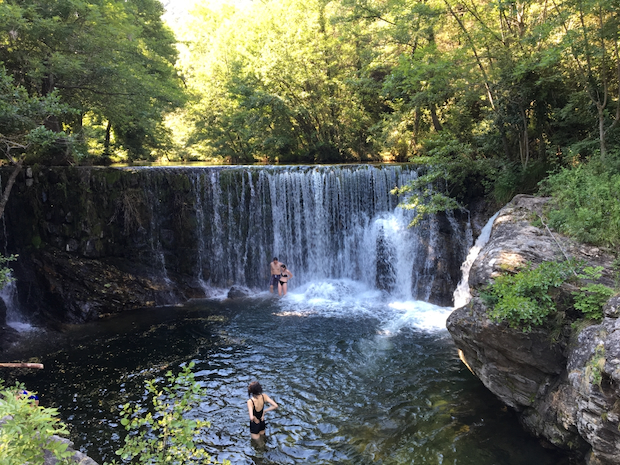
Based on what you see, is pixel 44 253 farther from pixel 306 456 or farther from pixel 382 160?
pixel 382 160

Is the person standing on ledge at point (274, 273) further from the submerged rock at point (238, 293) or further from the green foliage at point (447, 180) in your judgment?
the green foliage at point (447, 180)

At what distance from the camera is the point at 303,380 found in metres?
6.71

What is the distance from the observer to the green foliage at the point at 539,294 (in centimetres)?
443

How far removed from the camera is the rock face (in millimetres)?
3676

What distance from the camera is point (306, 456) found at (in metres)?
4.98

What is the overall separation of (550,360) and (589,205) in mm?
2935

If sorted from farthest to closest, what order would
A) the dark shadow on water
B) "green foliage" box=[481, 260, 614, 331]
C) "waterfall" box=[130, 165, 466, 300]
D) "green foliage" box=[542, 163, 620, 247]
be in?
"waterfall" box=[130, 165, 466, 300], "green foliage" box=[542, 163, 620, 247], the dark shadow on water, "green foliage" box=[481, 260, 614, 331]

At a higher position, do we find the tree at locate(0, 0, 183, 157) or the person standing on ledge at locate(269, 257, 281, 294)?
the tree at locate(0, 0, 183, 157)

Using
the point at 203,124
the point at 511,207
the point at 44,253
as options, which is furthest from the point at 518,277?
the point at 203,124

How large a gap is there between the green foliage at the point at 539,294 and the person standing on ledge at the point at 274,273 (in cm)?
687

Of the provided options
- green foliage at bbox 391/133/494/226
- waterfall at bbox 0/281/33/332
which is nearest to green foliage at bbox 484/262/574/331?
green foliage at bbox 391/133/494/226

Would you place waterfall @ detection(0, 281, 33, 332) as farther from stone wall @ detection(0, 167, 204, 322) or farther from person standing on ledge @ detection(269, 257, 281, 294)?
person standing on ledge @ detection(269, 257, 281, 294)

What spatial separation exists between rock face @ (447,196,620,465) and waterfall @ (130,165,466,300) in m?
5.69

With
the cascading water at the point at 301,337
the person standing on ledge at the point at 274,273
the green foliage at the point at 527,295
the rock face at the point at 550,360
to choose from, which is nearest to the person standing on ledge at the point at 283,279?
the person standing on ledge at the point at 274,273
